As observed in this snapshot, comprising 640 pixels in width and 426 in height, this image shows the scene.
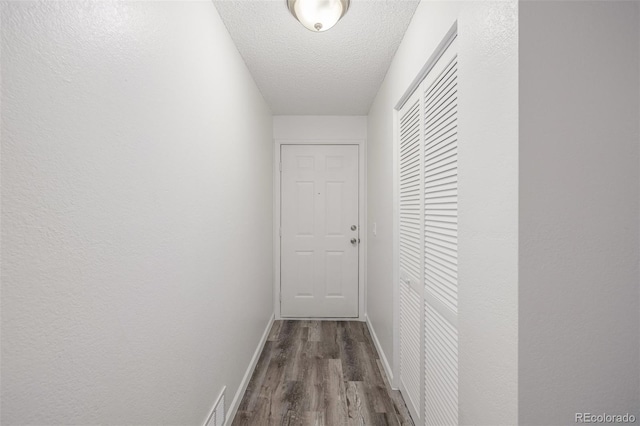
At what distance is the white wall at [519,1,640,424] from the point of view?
0.81m

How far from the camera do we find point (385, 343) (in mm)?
2430

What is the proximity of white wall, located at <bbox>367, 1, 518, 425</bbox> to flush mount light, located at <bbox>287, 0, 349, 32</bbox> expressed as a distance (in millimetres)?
442

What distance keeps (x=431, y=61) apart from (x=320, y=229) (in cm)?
225

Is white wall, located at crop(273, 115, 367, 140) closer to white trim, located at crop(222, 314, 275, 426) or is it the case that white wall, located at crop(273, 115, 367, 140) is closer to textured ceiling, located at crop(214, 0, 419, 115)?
textured ceiling, located at crop(214, 0, 419, 115)

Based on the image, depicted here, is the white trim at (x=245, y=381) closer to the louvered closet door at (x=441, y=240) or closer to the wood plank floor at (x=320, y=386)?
the wood plank floor at (x=320, y=386)

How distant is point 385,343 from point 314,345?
0.70 meters

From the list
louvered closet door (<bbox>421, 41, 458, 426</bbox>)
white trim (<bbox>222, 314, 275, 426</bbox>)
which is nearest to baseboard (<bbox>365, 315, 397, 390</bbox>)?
louvered closet door (<bbox>421, 41, 458, 426</bbox>)

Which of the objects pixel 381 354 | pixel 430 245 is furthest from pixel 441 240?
pixel 381 354

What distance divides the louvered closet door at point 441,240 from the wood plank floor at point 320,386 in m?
0.45

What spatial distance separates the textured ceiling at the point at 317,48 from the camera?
1.63 m

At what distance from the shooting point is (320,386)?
215 centimetres

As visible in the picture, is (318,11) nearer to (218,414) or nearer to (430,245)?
(430,245)

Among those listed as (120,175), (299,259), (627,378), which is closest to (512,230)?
(627,378)

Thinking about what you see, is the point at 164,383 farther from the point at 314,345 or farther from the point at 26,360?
the point at 314,345
